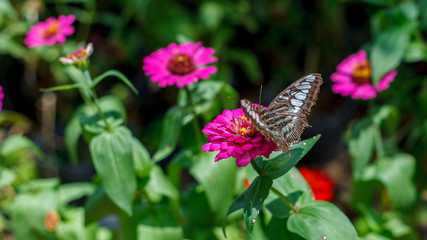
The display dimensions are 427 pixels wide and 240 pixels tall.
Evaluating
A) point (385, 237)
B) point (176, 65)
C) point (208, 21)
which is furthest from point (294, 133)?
point (208, 21)

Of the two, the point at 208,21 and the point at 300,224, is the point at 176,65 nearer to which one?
the point at 300,224

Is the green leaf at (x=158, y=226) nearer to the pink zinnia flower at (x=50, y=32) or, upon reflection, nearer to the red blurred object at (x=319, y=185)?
the pink zinnia flower at (x=50, y=32)

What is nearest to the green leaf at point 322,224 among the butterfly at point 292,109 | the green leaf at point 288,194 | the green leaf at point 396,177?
the green leaf at point 288,194

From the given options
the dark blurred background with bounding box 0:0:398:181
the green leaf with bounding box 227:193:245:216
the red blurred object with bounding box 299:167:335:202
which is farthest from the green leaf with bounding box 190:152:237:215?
the dark blurred background with bounding box 0:0:398:181

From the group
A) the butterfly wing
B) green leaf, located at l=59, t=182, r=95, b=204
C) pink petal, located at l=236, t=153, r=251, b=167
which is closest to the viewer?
pink petal, located at l=236, t=153, r=251, b=167

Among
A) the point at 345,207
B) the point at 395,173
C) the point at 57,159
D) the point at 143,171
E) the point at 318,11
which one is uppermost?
the point at 318,11

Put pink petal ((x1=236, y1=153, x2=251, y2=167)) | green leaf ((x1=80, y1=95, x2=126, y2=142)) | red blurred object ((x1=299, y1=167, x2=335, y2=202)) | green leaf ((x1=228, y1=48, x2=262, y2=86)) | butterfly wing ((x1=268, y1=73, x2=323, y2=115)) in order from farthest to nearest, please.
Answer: green leaf ((x1=228, y1=48, x2=262, y2=86)) < red blurred object ((x1=299, y1=167, x2=335, y2=202)) < green leaf ((x1=80, y1=95, x2=126, y2=142)) < butterfly wing ((x1=268, y1=73, x2=323, y2=115)) < pink petal ((x1=236, y1=153, x2=251, y2=167))

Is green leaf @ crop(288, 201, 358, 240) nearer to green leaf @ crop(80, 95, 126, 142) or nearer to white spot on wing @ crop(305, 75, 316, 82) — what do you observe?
white spot on wing @ crop(305, 75, 316, 82)
